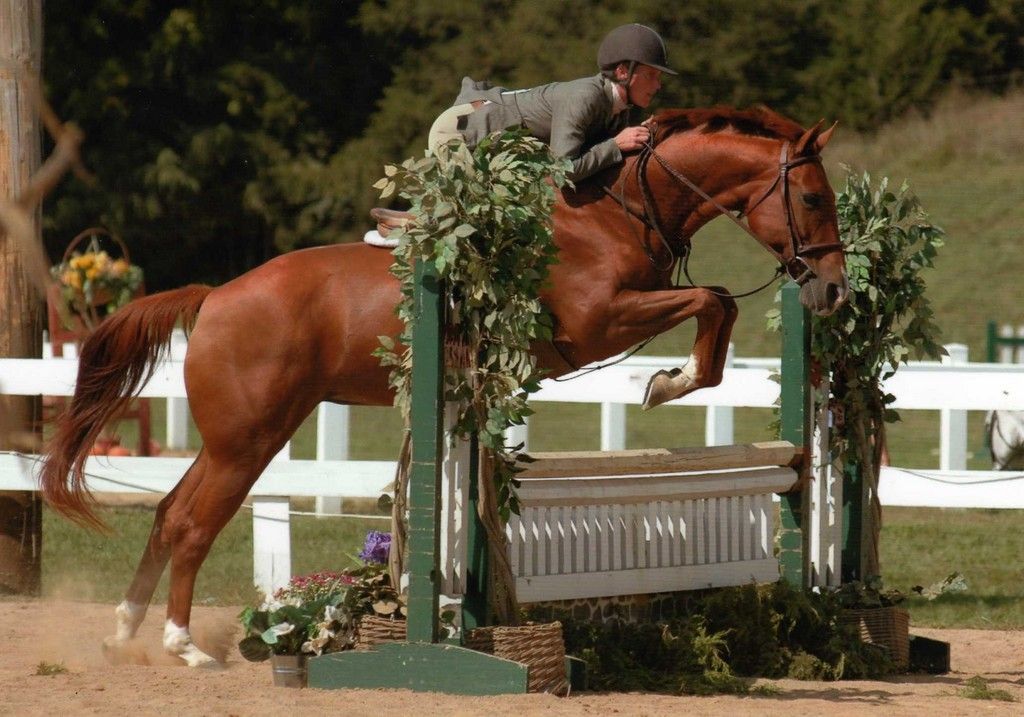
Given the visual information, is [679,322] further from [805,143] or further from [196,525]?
[196,525]

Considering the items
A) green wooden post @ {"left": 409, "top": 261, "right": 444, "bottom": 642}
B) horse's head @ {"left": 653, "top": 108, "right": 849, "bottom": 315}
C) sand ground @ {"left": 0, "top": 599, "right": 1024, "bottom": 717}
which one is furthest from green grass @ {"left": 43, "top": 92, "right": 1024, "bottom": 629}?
horse's head @ {"left": 653, "top": 108, "right": 849, "bottom": 315}

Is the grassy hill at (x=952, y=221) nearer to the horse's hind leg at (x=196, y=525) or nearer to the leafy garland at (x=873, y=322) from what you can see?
the leafy garland at (x=873, y=322)

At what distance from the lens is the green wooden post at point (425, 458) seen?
400 cm

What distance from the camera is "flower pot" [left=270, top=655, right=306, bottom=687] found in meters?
4.21

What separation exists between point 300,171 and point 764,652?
22.0 meters

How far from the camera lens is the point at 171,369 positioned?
7074 millimetres

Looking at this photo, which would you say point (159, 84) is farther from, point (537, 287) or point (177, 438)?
point (537, 287)

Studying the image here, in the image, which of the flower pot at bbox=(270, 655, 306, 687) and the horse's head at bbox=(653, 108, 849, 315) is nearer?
the flower pot at bbox=(270, 655, 306, 687)

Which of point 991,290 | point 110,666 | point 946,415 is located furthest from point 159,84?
point 110,666

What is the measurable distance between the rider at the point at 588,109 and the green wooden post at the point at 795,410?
0.83 m

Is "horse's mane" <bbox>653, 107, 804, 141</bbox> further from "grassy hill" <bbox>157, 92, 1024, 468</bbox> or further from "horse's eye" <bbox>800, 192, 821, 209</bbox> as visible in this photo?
"grassy hill" <bbox>157, 92, 1024, 468</bbox>

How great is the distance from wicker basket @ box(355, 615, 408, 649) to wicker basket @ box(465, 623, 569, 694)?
0.72 feet

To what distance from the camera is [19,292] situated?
664 centimetres

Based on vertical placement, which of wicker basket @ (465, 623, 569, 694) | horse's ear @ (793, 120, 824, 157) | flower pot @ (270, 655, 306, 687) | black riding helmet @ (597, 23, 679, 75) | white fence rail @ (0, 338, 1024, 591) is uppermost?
black riding helmet @ (597, 23, 679, 75)
